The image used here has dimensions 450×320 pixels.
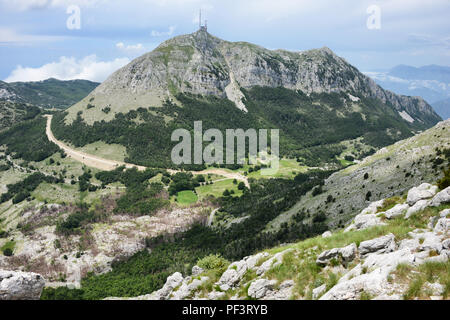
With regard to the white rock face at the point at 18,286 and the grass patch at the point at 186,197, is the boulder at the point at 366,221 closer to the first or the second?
the white rock face at the point at 18,286

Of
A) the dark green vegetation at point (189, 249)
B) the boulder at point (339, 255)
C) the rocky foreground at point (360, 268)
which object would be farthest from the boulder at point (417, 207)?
the dark green vegetation at point (189, 249)

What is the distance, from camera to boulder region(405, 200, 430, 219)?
1158 inches

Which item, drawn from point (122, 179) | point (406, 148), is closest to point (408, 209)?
point (406, 148)

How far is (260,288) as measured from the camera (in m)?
25.4

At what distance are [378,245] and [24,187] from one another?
196 meters

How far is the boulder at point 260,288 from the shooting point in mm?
25062

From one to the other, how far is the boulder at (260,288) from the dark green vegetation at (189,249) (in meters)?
46.2

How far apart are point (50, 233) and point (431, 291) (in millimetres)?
138496

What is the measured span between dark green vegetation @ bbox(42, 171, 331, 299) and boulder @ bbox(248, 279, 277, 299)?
46.2 meters

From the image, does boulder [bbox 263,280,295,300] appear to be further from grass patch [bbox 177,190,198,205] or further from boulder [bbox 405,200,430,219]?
grass patch [bbox 177,190,198,205]

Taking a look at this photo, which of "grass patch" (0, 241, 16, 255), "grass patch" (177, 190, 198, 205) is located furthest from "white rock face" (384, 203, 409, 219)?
"grass patch" (0, 241, 16, 255)

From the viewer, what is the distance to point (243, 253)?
3103 inches

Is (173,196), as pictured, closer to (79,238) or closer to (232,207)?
(232,207)

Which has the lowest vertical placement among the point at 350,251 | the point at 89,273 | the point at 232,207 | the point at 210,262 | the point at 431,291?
the point at 89,273
